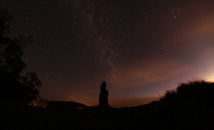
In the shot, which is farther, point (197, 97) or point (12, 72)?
point (12, 72)

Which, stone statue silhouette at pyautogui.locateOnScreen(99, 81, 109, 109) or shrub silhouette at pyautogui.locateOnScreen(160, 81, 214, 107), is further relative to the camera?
stone statue silhouette at pyautogui.locateOnScreen(99, 81, 109, 109)

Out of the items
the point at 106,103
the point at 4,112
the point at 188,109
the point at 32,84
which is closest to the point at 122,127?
the point at 188,109

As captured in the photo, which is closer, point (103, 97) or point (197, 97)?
point (197, 97)

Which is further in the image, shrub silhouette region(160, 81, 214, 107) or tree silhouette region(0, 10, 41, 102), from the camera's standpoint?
tree silhouette region(0, 10, 41, 102)

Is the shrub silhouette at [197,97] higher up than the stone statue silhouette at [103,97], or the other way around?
the stone statue silhouette at [103,97]

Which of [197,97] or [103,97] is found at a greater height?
[103,97]

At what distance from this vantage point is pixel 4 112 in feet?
27.5

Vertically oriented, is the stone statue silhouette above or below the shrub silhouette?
above

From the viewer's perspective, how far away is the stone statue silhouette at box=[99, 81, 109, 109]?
63.2ft

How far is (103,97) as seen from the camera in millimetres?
19750

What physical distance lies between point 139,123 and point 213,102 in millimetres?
3233

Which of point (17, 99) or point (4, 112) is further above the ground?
point (17, 99)

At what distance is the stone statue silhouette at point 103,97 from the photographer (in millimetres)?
19272

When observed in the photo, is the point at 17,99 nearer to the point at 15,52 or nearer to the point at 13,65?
the point at 13,65
